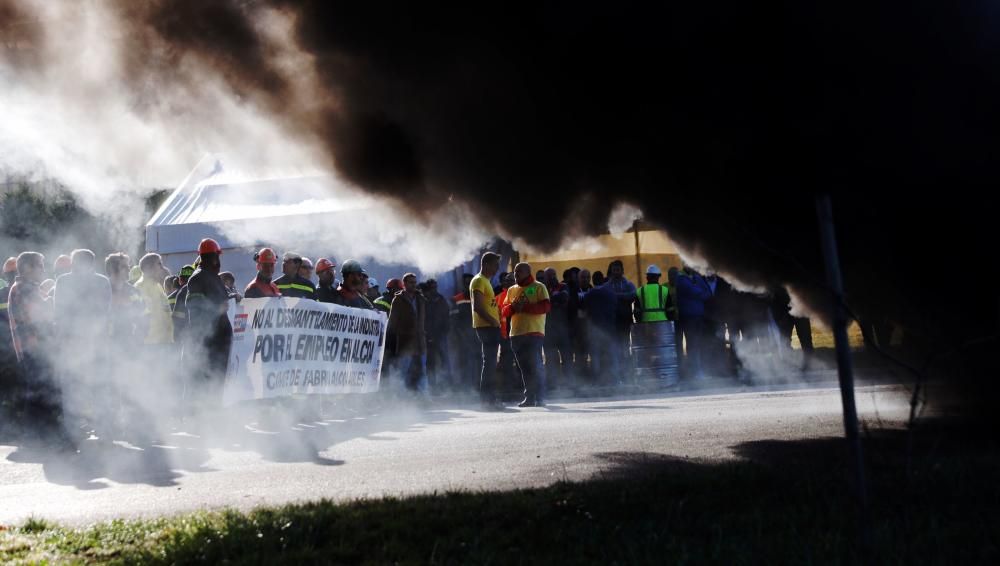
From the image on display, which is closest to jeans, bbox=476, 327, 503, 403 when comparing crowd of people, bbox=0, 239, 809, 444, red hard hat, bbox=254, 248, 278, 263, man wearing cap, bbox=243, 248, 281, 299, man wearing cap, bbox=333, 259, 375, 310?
crowd of people, bbox=0, 239, 809, 444

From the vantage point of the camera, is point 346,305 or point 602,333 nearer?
point 346,305

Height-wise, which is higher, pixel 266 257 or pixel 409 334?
pixel 266 257

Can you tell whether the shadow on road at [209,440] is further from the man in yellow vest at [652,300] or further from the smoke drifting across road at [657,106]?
the man in yellow vest at [652,300]

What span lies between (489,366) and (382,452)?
4.62 meters

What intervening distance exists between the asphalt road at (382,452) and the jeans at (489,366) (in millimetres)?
679

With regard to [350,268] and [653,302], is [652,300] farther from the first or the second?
[350,268]

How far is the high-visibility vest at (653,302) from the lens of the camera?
620 inches

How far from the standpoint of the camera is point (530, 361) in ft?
42.2

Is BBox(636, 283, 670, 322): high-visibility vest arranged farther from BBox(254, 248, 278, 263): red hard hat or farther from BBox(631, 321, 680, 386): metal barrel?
BBox(254, 248, 278, 263): red hard hat

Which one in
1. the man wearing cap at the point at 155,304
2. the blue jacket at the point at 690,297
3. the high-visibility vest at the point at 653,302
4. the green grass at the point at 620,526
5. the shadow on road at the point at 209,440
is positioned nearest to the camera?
the green grass at the point at 620,526

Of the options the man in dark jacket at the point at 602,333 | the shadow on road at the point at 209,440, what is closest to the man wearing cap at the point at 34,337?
the shadow on road at the point at 209,440

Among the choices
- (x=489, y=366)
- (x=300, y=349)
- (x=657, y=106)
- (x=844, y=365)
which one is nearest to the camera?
(x=844, y=365)

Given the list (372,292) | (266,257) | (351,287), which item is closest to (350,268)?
(351,287)

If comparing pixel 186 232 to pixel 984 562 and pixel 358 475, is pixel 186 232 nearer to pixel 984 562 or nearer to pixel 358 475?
pixel 358 475
